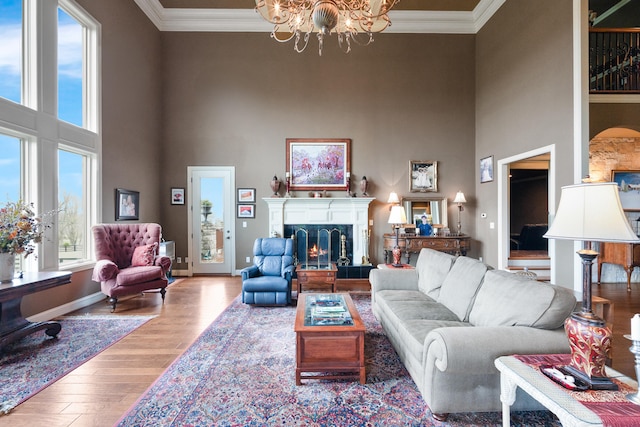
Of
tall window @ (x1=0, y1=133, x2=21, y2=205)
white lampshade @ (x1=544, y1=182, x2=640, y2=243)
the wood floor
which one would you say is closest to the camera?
white lampshade @ (x1=544, y1=182, x2=640, y2=243)

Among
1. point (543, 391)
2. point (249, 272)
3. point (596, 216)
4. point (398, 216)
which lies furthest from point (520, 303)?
point (249, 272)

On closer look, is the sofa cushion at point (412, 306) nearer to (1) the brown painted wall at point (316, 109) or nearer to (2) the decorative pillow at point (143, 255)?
(1) the brown painted wall at point (316, 109)

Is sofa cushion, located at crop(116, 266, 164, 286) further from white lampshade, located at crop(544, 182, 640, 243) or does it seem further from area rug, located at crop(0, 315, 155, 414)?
white lampshade, located at crop(544, 182, 640, 243)

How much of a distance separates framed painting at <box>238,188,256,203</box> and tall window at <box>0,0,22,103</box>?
11.5 feet

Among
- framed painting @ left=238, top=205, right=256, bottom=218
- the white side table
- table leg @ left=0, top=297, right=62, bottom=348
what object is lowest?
table leg @ left=0, top=297, right=62, bottom=348

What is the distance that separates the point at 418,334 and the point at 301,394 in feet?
3.12

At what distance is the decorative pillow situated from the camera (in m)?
4.48

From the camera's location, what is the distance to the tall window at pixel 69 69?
410 cm

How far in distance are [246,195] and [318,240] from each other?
5.89 feet

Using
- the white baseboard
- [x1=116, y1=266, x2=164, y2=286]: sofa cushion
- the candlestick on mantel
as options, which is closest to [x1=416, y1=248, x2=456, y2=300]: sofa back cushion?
the candlestick on mantel

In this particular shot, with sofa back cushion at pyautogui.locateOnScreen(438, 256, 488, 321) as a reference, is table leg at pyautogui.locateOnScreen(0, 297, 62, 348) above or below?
below

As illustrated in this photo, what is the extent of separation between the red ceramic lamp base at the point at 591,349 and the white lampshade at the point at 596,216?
39 centimetres

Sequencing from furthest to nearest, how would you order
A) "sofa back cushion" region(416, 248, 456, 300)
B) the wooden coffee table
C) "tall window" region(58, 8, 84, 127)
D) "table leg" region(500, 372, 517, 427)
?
"tall window" region(58, 8, 84, 127) → "sofa back cushion" region(416, 248, 456, 300) → the wooden coffee table → "table leg" region(500, 372, 517, 427)

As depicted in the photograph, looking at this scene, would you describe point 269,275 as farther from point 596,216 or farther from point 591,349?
point 596,216
